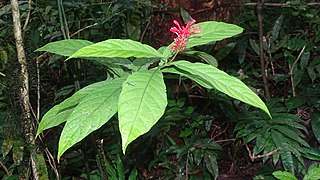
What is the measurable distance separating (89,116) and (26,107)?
63cm

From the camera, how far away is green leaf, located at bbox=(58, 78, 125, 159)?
744 millimetres

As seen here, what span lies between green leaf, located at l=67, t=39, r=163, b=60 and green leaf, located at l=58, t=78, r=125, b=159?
99mm

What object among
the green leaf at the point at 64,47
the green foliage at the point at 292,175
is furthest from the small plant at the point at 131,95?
the green foliage at the point at 292,175

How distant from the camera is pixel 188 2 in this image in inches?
92.4

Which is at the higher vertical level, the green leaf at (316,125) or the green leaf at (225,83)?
the green leaf at (225,83)

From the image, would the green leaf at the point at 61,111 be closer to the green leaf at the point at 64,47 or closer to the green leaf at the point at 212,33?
the green leaf at the point at 64,47

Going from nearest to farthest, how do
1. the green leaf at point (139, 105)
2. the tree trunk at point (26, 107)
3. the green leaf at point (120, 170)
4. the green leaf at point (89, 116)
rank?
the green leaf at point (139, 105) → the green leaf at point (89, 116) → the tree trunk at point (26, 107) → the green leaf at point (120, 170)

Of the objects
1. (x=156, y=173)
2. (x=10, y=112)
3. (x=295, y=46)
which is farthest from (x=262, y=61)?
(x=10, y=112)

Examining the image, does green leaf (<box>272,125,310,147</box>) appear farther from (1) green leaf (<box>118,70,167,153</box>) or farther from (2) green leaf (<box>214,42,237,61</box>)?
(1) green leaf (<box>118,70,167,153</box>)

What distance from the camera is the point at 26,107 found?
1332mm

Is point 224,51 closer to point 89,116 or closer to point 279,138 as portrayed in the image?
point 279,138

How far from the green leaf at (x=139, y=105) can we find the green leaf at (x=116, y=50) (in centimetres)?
4

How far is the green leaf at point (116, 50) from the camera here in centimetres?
73

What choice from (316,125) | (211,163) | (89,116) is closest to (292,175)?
(211,163)
